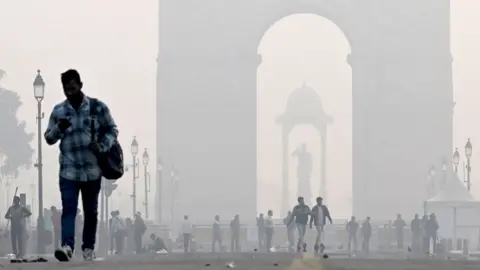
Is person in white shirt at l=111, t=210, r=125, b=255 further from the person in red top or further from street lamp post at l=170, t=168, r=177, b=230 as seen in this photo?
street lamp post at l=170, t=168, r=177, b=230

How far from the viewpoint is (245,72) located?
52406mm

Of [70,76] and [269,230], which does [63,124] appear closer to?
[70,76]

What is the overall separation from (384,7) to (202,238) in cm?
A: 1453

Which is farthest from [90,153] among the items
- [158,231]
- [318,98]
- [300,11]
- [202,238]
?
[318,98]

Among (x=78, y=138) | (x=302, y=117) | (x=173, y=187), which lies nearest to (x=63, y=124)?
(x=78, y=138)

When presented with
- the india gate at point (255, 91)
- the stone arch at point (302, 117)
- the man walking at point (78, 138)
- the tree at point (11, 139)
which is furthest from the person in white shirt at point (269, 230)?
the stone arch at point (302, 117)

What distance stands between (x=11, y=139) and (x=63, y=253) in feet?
188

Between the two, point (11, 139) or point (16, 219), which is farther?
point (11, 139)

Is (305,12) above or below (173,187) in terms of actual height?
above

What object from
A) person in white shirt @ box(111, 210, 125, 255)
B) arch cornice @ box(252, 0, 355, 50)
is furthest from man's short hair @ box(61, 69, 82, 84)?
arch cornice @ box(252, 0, 355, 50)

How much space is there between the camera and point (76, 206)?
11109mm

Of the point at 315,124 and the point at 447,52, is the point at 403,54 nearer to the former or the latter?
the point at 447,52

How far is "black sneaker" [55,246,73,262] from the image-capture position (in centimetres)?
1122

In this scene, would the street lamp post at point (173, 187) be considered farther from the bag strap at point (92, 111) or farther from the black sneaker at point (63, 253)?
the bag strap at point (92, 111)
